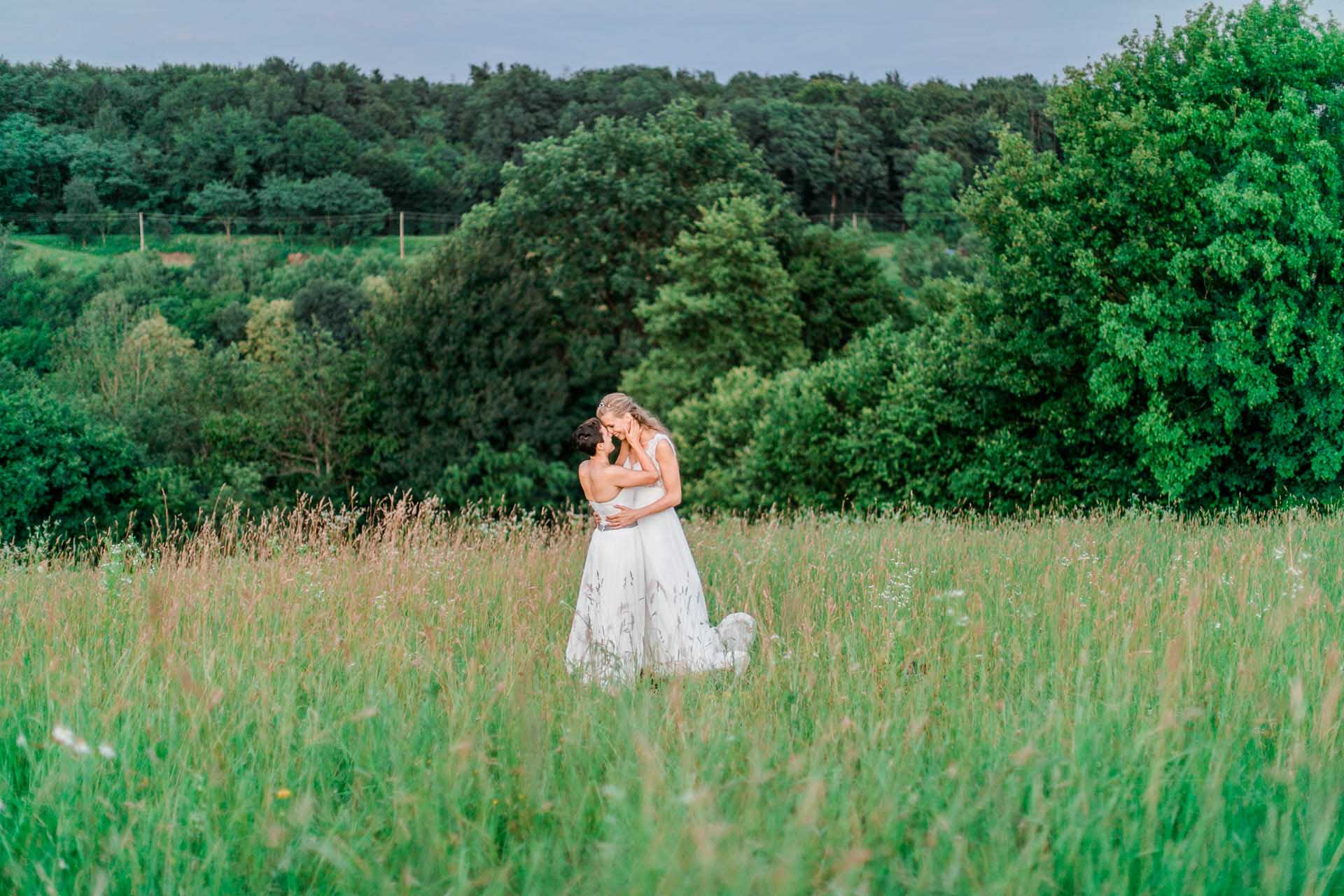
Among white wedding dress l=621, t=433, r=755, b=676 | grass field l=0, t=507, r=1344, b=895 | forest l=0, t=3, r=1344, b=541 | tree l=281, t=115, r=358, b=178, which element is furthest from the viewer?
tree l=281, t=115, r=358, b=178

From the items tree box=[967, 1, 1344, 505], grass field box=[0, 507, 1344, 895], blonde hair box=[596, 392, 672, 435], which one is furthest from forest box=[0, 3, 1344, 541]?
grass field box=[0, 507, 1344, 895]

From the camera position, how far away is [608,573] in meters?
5.89

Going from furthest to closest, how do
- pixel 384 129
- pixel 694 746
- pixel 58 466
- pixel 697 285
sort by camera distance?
pixel 384 129
pixel 697 285
pixel 58 466
pixel 694 746

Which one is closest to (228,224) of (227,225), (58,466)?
(227,225)

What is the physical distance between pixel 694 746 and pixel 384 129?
7432 cm

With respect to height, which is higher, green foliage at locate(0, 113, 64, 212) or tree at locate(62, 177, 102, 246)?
green foliage at locate(0, 113, 64, 212)

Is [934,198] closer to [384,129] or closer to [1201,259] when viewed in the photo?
[1201,259]

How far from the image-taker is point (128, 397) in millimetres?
43031

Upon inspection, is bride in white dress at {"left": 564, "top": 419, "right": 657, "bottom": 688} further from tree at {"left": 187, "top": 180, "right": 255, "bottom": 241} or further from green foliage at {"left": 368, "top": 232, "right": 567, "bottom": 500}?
tree at {"left": 187, "top": 180, "right": 255, "bottom": 241}

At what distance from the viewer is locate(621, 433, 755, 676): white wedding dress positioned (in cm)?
550

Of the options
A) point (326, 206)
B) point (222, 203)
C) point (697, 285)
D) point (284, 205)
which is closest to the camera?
point (697, 285)

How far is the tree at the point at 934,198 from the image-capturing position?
169 ft

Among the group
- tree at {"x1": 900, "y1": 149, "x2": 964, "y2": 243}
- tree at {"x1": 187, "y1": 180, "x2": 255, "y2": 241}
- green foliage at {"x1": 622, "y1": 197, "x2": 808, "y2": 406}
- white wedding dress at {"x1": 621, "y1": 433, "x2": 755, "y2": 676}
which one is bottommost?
white wedding dress at {"x1": 621, "y1": 433, "x2": 755, "y2": 676}

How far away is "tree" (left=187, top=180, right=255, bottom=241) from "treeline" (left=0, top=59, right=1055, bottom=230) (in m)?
0.10
